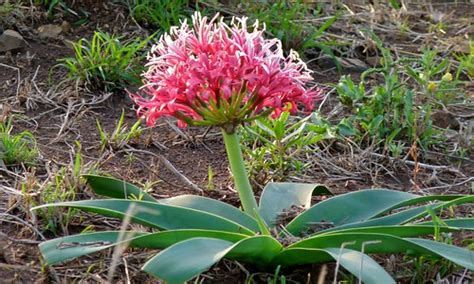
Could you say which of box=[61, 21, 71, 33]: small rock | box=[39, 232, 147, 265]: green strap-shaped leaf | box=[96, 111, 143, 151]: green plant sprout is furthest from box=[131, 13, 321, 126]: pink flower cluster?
box=[61, 21, 71, 33]: small rock

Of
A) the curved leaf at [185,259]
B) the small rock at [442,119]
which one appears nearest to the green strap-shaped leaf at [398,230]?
the curved leaf at [185,259]

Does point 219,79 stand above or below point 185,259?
above

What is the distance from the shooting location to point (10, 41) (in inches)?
169

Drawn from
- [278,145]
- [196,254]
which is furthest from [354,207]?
[278,145]

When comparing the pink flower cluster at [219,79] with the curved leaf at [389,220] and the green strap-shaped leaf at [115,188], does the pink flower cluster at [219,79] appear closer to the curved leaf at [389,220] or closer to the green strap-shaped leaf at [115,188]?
the green strap-shaped leaf at [115,188]

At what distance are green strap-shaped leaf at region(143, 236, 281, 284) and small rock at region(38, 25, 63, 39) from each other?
234cm

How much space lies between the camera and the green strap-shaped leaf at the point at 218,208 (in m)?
2.58

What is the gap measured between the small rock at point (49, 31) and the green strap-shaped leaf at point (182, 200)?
1.83 m

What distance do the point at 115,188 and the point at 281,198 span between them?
0.48 metres

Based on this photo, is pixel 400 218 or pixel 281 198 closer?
pixel 400 218

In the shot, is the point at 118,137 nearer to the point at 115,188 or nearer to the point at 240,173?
the point at 115,188

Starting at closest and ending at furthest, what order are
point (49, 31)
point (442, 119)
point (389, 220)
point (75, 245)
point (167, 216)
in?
point (75, 245)
point (167, 216)
point (389, 220)
point (442, 119)
point (49, 31)

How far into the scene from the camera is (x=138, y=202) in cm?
244

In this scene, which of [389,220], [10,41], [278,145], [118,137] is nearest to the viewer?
[389,220]
